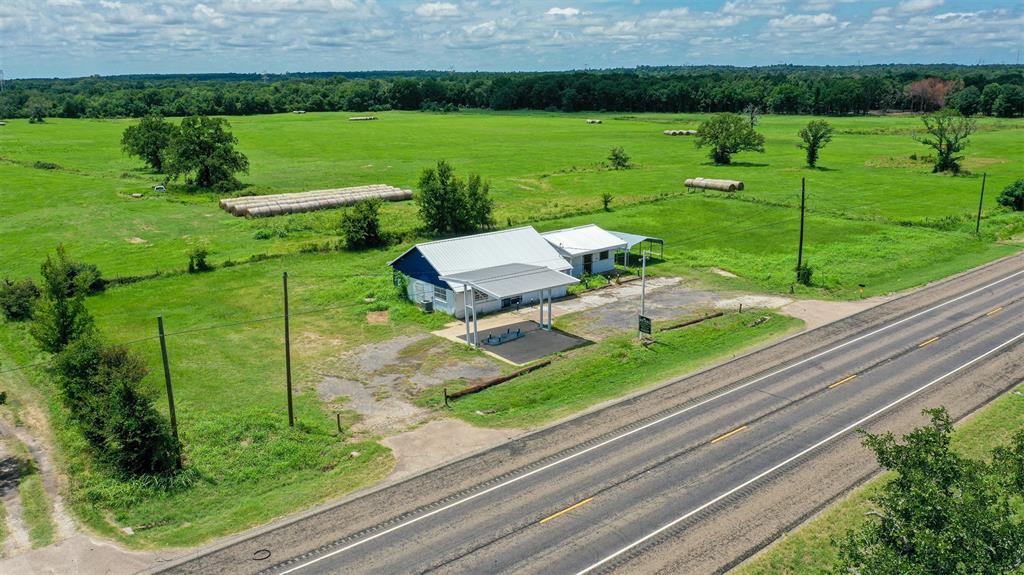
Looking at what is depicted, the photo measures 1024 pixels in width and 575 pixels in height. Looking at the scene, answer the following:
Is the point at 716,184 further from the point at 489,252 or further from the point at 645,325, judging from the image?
the point at 645,325

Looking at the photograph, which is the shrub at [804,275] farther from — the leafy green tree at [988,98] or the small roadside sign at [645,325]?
the leafy green tree at [988,98]

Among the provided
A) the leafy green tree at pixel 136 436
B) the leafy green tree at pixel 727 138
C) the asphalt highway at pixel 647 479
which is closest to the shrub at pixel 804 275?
the asphalt highway at pixel 647 479

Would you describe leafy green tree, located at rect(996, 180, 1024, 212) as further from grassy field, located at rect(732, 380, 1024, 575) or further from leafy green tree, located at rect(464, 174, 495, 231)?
grassy field, located at rect(732, 380, 1024, 575)

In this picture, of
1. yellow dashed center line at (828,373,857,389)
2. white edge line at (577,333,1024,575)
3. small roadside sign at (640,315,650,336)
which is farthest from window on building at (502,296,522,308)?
white edge line at (577,333,1024,575)

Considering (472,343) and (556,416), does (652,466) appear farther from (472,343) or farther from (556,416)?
(472,343)

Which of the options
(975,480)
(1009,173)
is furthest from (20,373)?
(1009,173)

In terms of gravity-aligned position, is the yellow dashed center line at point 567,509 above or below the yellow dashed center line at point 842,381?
below
